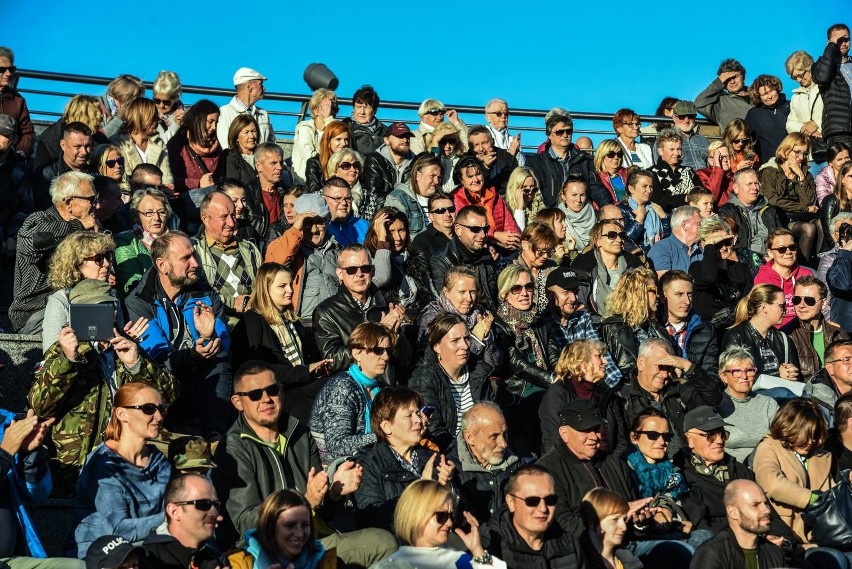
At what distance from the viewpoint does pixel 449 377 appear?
10508mm

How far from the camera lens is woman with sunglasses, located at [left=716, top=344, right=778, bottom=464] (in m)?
11.1

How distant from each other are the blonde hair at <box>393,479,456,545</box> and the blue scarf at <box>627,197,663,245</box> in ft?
23.1

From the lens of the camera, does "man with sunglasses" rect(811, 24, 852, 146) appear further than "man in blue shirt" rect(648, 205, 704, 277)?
Yes

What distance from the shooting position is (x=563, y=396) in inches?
412

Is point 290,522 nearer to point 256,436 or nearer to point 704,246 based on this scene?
point 256,436

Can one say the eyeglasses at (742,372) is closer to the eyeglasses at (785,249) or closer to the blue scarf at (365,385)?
Result: the eyeglasses at (785,249)

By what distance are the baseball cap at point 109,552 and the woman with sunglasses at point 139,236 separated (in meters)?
3.47

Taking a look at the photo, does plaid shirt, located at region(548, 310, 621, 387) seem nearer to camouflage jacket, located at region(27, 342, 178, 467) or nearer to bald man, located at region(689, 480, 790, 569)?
bald man, located at region(689, 480, 790, 569)

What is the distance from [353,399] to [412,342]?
1.64 meters

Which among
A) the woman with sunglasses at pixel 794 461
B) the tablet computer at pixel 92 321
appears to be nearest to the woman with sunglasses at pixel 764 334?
the woman with sunglasses at pixel 794 461

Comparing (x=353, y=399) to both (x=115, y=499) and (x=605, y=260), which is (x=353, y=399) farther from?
(x=605, y=260)

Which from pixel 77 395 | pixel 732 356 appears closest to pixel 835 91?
pixel 732 356

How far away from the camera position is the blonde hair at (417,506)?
8.06m

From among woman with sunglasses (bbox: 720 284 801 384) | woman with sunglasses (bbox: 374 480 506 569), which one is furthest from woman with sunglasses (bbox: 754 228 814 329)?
woman with sunglasses (bbox: 374 480 506 569)
